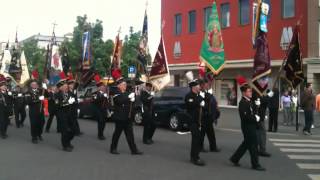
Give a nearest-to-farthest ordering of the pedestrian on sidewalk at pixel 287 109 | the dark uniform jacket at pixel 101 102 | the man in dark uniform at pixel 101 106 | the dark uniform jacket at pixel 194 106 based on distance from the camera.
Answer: the dark uniform jacket at pixel 194 106, the man in dark uniform at pixel 101 106, the dark uniform jacket at pixel 101 102, the pedestrian on sidewalk at pixel 287 109

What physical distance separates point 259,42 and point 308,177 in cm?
461

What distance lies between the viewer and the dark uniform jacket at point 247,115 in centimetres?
966

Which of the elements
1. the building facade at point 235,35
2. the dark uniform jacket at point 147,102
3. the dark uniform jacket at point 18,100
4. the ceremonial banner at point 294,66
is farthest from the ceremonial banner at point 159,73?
the building facade at point 235,35

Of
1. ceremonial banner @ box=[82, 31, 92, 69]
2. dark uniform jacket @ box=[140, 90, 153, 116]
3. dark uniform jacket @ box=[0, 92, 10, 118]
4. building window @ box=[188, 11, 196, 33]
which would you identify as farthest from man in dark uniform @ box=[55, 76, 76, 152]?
building window @ box=[188, 11, 196, 33]

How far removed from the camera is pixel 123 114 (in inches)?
444

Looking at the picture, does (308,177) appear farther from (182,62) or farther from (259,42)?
(182,62)

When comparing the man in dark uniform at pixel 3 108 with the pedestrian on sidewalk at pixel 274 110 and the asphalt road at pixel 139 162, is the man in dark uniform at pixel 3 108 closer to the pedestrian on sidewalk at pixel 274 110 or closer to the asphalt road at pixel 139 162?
the asphalt road at pixel 139 162

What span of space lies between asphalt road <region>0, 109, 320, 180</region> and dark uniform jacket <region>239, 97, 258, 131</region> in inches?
33.3

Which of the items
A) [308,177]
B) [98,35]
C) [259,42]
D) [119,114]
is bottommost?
[308,177]

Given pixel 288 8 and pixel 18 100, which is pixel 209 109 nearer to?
pixel 18 100

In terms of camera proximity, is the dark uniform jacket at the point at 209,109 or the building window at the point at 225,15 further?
the building window at the point at 225,15

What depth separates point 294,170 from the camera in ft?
32.0

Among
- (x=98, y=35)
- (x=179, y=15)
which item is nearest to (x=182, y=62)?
(x=179, y=15)

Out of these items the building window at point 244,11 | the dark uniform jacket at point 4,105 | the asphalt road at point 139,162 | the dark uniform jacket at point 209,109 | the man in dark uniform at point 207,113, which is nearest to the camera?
the asphalt road at point 139,162
